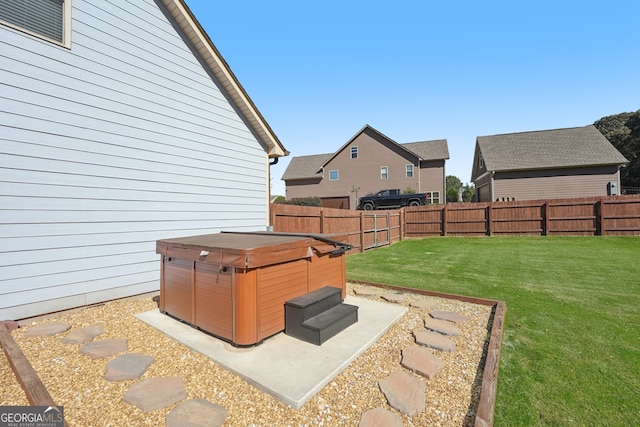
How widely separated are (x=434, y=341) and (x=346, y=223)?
7209 millimetres

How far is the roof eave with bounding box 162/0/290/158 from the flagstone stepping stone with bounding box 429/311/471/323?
5.58 meters

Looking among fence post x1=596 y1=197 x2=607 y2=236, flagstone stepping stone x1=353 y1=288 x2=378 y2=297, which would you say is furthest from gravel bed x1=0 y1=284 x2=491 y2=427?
fence post x1=596 y1=197 x2=607 y2=236

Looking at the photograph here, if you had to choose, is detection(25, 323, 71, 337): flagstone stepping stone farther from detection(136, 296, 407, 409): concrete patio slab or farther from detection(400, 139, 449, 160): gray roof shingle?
detection(400, 139, 449, 160): gray roof shingle

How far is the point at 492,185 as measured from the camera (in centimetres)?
1948

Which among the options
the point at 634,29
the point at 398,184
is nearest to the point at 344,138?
the point at 398,184

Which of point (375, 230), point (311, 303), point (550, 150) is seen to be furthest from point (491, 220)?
point (311, 303)

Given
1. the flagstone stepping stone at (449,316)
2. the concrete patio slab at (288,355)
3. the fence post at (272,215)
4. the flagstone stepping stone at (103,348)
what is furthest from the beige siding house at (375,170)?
the flagstone stepping stone at (103,348)

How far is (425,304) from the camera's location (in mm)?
4430

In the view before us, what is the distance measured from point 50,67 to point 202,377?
4947 mm

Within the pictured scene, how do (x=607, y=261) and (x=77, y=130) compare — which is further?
(x=607, y=261)

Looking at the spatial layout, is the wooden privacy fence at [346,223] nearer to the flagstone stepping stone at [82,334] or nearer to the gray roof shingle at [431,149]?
the flagstone stepping stone at [82,334]

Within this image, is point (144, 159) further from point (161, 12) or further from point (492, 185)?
point (492, 185)

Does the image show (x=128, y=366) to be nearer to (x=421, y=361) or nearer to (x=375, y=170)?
(x=421, y=361)

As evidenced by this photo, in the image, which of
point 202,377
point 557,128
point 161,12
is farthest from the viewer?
point 557,128
